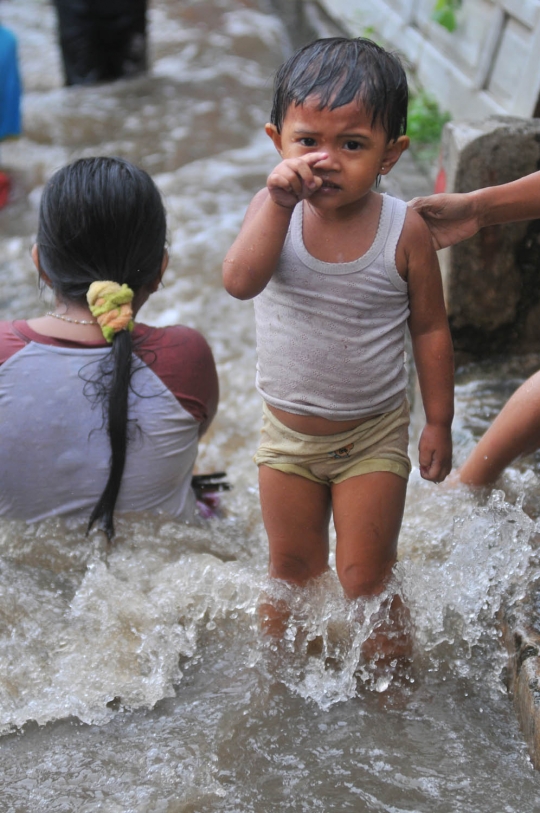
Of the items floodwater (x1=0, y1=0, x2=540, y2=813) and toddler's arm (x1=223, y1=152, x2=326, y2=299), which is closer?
toddler's arm (x1=223, y1=152, x2=326, y2=299)

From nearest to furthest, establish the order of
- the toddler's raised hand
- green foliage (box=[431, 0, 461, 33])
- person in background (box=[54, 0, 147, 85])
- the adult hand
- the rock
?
1. the toddler's raised hand
2. the adult hand
3. the rock
4. green foliage (box=[431, 0, 461, 33])
5. person in background (box=[54, 0, 147, 85])

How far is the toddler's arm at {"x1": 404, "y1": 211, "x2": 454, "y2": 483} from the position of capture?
74.2 inches

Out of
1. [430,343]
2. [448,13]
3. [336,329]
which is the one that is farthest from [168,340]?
[448,13]

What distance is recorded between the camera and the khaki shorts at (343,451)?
2016mm

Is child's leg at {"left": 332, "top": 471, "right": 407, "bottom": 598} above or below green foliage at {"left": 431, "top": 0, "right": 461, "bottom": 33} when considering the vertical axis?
below

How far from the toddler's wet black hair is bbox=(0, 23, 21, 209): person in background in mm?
4458

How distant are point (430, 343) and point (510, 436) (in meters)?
0.59

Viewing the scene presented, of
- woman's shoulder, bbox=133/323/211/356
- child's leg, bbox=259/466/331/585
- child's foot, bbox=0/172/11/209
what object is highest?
woman's shoulder, bbox=133/323/211/356

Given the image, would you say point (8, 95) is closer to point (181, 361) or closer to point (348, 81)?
point (181, 361)

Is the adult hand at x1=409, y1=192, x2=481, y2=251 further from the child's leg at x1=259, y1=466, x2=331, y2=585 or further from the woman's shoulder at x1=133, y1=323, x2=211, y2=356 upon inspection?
the woman's shoulder at x1=133, y1=323, x2=211, y2=356

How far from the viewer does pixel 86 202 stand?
224 centimetres

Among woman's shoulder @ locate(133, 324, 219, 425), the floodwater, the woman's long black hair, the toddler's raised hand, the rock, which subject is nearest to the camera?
the toddler's raised hand

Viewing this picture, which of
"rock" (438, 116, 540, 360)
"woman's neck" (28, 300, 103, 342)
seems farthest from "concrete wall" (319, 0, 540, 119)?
"woman's neck" (28, 300, 103, 342)

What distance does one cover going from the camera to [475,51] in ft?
16.9
